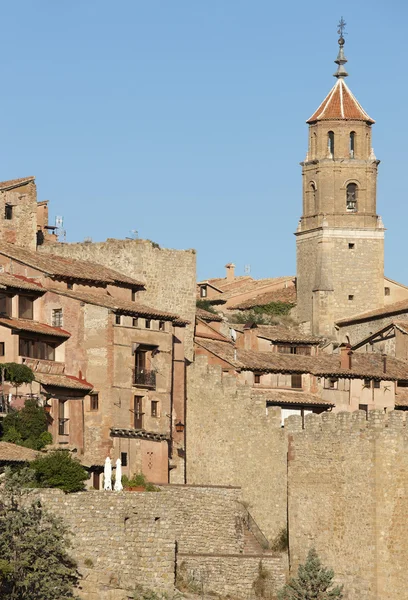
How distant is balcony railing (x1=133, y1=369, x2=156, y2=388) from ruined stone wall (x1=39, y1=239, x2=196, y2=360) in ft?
16.0

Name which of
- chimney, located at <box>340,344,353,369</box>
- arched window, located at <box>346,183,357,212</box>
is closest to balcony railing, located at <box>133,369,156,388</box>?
chimney, located at <box>340,344,353,369</box>

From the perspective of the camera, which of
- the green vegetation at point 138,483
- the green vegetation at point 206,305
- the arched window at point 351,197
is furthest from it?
the arched window at point 351,197

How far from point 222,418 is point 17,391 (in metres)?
7.89

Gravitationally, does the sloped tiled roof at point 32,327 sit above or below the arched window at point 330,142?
below

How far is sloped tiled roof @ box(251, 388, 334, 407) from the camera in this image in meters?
77.2

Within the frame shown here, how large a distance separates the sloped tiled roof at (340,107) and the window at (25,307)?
3300cm

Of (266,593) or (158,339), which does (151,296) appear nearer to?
(158,339)

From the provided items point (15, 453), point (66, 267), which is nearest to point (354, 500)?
point (15, 453)

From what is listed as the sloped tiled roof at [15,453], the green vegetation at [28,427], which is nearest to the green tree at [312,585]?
the sloped tiled roof at [15,453]

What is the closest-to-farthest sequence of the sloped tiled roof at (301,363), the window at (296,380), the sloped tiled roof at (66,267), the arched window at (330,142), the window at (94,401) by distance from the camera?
the window at (94,401), the sloped tiled roof at (66,267), the sloped tiled roof at (301,363), the window at (296,380), the arched window at (330,142)

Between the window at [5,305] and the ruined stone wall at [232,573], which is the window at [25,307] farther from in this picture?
the ruined stone wall at [232,573]

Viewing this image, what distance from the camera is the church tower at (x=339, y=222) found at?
102 m

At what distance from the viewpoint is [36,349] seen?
236ft

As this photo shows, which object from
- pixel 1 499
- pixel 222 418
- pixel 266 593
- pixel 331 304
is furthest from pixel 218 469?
pixel 331 304
